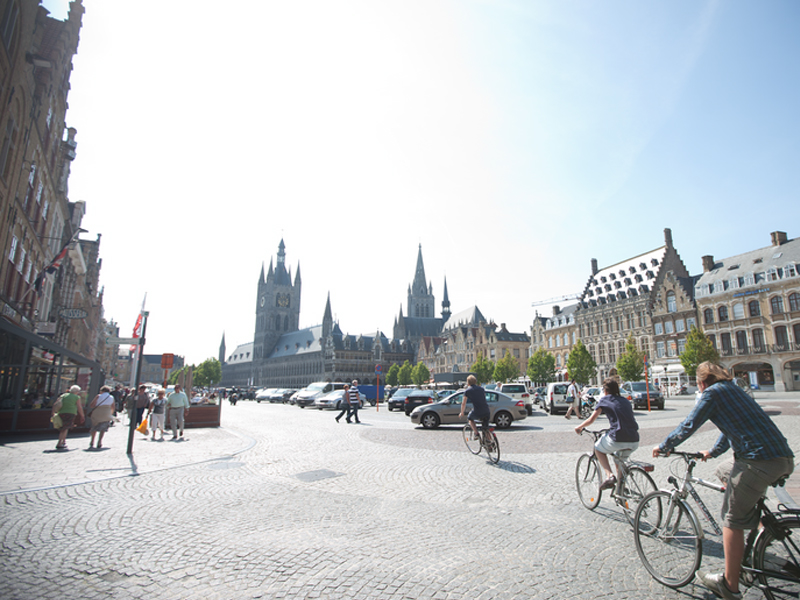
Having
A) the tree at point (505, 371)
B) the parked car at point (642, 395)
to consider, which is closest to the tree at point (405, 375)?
the tree at point (505, 371)

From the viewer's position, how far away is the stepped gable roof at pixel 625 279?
59.5 metres

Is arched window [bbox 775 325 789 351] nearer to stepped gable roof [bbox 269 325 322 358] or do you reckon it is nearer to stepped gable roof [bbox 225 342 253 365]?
stepped gable roof [bbox 269 325 322 358]

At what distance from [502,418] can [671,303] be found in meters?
47.5

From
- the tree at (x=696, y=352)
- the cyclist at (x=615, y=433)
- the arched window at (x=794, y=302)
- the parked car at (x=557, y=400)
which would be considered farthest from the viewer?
the arched window at (x=794, y=302)

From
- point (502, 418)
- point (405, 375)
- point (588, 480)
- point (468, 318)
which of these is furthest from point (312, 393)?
point (468, 318)

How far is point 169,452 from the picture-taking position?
12.1m

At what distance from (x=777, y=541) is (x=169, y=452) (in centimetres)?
1267

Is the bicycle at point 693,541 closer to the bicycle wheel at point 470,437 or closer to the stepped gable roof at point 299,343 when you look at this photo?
the bicycle wheel at point 470,437

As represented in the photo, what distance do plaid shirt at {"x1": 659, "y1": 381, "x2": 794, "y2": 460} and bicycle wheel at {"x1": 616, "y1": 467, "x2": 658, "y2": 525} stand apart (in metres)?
1.38

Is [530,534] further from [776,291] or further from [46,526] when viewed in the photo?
[776,291]

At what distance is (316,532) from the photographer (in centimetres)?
537

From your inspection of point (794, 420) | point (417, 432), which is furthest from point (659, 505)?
point (794, 420)

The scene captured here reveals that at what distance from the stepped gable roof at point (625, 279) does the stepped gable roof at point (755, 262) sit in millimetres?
6080

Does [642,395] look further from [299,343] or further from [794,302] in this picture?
[299,343]
